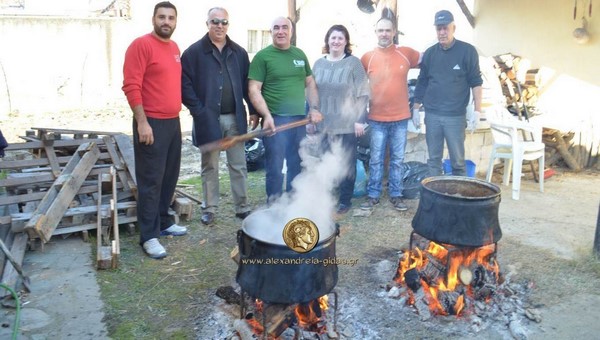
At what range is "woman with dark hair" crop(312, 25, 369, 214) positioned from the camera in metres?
4.96

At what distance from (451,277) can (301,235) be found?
130 cm

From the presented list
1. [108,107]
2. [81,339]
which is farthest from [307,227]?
[108,107]

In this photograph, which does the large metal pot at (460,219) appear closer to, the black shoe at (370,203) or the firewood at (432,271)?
the firewood at (432,271)

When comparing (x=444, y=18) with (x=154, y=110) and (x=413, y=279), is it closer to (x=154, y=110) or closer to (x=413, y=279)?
(x=413, y=279)

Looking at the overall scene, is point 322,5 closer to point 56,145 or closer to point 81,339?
point 56,145

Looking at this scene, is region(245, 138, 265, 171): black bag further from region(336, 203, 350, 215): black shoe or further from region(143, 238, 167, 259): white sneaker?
region(143, 238, 167, 259): white sneaker

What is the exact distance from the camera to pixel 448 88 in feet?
16.7

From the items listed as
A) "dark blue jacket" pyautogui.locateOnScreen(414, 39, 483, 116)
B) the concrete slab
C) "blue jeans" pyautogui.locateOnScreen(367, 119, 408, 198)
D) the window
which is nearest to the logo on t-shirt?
"blue jeans" pyautogui.locateOnScreen(367, 119, 408, 198)

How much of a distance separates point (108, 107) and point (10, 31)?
2.71 meters

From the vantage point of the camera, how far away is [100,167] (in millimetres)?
5070

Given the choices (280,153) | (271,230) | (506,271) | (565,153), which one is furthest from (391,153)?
(565,153)

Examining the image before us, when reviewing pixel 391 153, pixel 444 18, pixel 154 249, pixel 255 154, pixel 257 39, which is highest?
pixel 257 39

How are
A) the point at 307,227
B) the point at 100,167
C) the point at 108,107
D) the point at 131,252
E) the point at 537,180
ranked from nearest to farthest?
1. the point at 307,227
2. the point at 131,252
3. the point at 100,167
4. the point at 537,180
5. the point at 108,107

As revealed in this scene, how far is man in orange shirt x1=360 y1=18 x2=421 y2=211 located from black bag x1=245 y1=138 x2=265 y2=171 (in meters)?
2.16
